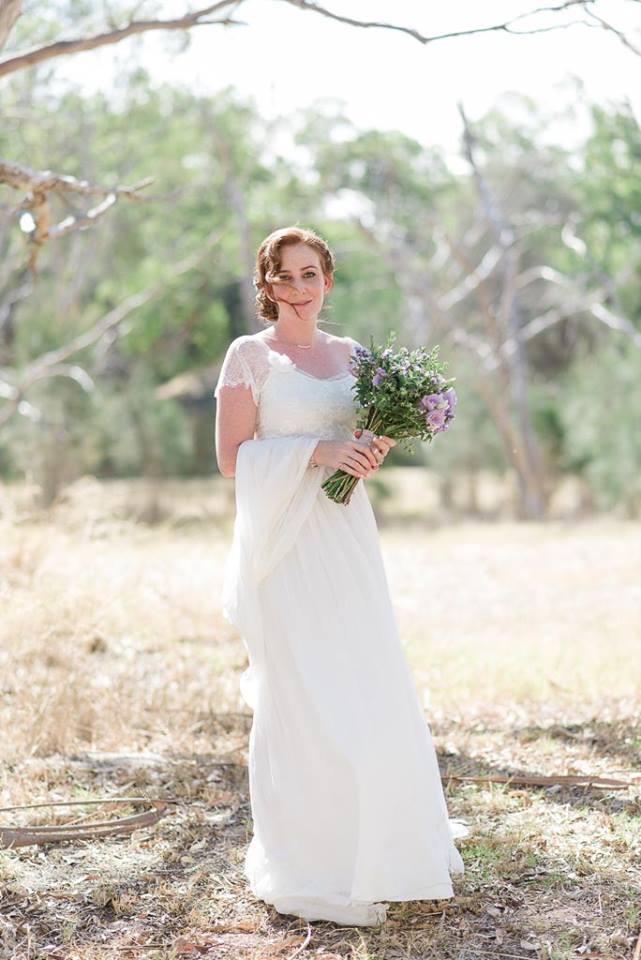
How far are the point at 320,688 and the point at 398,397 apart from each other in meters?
0.98

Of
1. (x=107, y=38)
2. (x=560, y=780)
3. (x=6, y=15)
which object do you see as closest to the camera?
(x=560, y=780)

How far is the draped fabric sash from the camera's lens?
3.69m

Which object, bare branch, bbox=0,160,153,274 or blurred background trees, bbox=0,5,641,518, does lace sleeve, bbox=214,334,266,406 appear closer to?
bare branch, bbox=0,160,153,274

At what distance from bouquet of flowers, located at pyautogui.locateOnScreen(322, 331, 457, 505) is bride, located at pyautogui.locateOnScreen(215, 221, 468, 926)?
0.07m

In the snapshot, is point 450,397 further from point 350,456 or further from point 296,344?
point 296,344

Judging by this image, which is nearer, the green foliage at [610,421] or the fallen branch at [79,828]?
the fallen branch at [79,828]

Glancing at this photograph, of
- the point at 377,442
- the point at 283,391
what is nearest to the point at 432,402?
the point at 377,442


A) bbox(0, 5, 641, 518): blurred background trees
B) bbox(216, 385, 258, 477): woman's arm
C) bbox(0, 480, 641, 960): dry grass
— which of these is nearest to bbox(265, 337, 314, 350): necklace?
bbox(216, 385, 258, 477): woman's arm

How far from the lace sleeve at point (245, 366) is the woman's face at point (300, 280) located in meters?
0.20

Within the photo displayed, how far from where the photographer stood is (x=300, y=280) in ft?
12.5

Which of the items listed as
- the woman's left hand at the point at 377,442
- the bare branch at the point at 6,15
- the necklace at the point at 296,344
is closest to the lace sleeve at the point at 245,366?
the necklace at the point at 296,344

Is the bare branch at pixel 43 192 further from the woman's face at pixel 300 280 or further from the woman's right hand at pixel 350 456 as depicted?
the woman's right hand at pixel 350 456

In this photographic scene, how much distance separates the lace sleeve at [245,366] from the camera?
3758 mm

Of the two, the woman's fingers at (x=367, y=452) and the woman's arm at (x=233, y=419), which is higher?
the woman's arm at (x=233, y=419)
